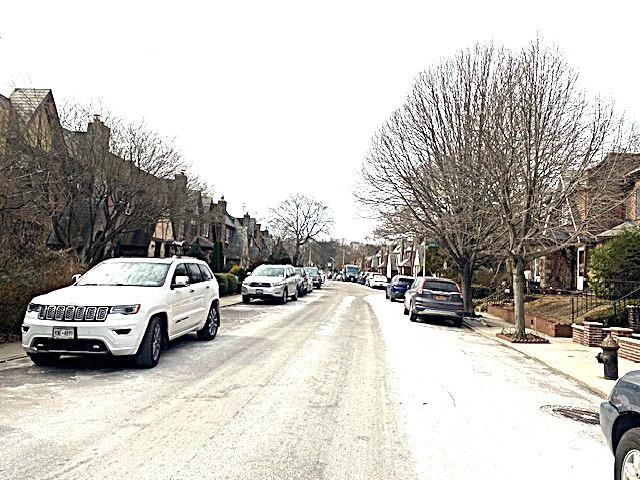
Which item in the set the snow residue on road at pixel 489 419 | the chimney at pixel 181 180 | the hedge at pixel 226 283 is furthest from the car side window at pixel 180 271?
the hedge at pixel 226 283

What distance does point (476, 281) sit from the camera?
3762 centimetres

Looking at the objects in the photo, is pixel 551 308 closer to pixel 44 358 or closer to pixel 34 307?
pixel 44 358

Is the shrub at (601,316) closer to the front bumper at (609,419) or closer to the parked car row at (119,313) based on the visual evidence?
the parked car row at (119,313)

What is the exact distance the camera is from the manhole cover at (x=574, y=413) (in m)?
7.73

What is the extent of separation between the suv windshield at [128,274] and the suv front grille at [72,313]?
147 centimetres

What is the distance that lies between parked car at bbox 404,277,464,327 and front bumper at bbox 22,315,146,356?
13.3 meters

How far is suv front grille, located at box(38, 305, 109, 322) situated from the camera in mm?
9305

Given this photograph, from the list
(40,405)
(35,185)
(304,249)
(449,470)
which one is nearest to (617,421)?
(449,470)

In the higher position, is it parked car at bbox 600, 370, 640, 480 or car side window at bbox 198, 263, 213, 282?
car side window at bbox 198, 263, 213, 282

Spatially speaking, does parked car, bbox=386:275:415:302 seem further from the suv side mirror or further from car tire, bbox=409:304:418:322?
the suv side mirror

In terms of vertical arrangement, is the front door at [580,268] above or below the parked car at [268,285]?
above

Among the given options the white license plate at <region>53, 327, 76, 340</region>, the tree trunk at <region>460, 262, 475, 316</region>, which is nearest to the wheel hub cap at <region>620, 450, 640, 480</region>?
the white license plate at <region>53, 327, 76, 340</region>

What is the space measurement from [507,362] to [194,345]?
251 inches

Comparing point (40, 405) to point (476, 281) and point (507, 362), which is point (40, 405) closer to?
point (507, 362)
